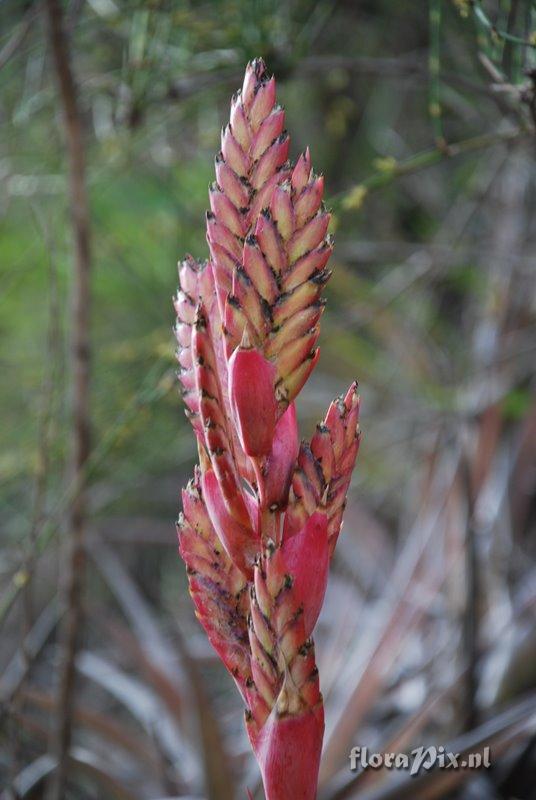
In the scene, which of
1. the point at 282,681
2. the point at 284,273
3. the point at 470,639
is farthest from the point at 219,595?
the point at 470,639

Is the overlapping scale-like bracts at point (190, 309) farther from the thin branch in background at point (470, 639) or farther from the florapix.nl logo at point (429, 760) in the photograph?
the thin branch in background at point (470, 639)

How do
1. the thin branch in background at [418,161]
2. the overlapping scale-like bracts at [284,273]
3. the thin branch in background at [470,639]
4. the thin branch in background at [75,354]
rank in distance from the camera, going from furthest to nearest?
the thin branch in background at [470,639] < the thin branch in background at [75,354] < the thin branch in background at [418,161] < the overlapping scale-like bracts at [284,273]

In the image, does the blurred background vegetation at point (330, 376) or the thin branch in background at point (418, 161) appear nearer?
the thin branch in background at point (418, 161)

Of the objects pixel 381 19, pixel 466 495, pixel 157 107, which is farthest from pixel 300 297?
pixel 381 19

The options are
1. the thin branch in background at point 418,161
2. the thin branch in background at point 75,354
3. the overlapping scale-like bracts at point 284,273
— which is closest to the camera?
the overlapping scale-like bracts at point 284,273

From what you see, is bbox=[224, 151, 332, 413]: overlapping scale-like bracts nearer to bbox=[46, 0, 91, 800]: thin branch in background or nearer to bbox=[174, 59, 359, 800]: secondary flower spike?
bbox=[174, 59, 359, 800]: secondary flower spike

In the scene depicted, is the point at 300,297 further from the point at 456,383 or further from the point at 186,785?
the point at 456,383

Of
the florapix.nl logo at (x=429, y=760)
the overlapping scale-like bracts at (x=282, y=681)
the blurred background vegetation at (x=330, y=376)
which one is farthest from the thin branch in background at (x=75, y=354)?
the overlapping scale-like bracts at (x=282, y=681)

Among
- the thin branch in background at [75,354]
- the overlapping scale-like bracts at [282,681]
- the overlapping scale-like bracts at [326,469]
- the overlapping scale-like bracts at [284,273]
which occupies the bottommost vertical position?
the overlapping scale-like bracts at [282,681]
